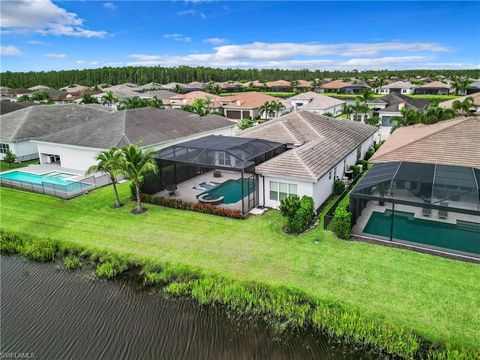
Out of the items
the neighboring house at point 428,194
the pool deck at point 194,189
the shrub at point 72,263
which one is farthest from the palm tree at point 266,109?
the shrub at point 72,263

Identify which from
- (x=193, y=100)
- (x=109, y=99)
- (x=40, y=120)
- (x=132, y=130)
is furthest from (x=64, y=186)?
(x=109, y=99)

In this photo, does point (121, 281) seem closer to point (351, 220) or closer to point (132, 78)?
point (351, 220)

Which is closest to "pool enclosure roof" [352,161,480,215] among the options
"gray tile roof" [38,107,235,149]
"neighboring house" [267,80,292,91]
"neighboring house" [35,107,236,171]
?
"gray tile roof" [38,107,235,149]

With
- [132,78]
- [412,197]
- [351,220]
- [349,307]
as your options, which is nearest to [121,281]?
[349,307]

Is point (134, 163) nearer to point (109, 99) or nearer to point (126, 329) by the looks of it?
point (126, 329)

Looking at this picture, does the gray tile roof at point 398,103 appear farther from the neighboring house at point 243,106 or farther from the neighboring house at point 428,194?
the neighboring house at point 428,194
